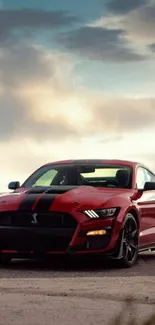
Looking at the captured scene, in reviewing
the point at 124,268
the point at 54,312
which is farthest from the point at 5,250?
the point at 54,312

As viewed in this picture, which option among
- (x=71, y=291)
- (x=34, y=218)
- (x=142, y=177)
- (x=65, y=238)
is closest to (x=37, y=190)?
(x=34, y=218)

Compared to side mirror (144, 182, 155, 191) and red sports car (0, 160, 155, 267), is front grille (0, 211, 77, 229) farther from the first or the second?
side mirror (144, 182, 155, 191)

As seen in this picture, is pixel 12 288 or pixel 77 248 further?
pixel 77 248

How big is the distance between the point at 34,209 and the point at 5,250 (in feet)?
2.49

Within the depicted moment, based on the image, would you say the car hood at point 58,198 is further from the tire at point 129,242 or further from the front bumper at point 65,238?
the tire at point 129,242

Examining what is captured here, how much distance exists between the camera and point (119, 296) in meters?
7.91

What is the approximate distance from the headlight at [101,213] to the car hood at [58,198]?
0.07m

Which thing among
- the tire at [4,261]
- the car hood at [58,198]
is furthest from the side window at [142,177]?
the tire at [4,261]

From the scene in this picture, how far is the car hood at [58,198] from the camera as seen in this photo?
428 inches

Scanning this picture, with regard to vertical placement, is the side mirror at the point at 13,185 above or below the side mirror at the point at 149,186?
above

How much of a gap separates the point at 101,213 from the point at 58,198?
0.64 meters

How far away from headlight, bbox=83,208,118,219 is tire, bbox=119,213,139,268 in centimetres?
30

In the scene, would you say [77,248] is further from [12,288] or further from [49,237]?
[12,288]

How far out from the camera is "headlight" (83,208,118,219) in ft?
35.5
